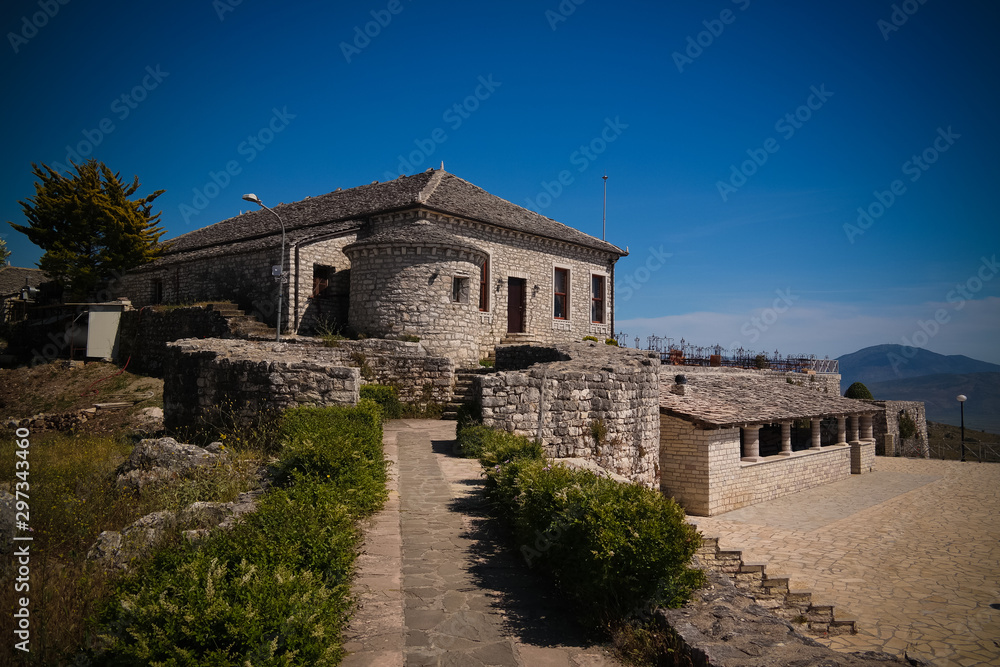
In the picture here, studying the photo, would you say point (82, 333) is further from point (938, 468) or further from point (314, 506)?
point (938, 468)

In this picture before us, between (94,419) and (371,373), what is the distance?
7.50m

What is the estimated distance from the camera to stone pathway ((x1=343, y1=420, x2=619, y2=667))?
3.74m

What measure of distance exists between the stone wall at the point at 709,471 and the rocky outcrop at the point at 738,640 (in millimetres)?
12198

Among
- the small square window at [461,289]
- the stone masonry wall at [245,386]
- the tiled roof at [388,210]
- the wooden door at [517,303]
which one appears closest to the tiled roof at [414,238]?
the tiled roof at [388,210]

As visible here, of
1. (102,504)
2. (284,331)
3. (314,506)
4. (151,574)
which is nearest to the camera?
(151,574)

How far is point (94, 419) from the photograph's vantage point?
1449cm

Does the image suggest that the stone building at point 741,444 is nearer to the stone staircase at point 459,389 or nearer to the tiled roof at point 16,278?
the stone staircase at point 459,389

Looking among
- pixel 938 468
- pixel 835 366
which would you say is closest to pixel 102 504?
pixel 938 468

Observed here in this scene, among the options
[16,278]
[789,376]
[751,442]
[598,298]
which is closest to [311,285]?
[598,298]

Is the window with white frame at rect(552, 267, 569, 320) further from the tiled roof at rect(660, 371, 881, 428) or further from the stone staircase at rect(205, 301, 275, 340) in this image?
the stone staircase at rect(205, 301, 275, 340)

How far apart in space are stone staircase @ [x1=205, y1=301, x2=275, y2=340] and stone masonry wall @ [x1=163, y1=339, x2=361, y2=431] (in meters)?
6.48

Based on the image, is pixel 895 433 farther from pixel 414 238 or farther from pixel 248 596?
pixel 248 596

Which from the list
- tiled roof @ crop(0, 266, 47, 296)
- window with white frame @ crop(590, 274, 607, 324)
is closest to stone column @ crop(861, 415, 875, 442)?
window with white frame @ crop(590, 274, 607, 324)

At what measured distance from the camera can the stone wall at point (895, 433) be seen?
30.0m
